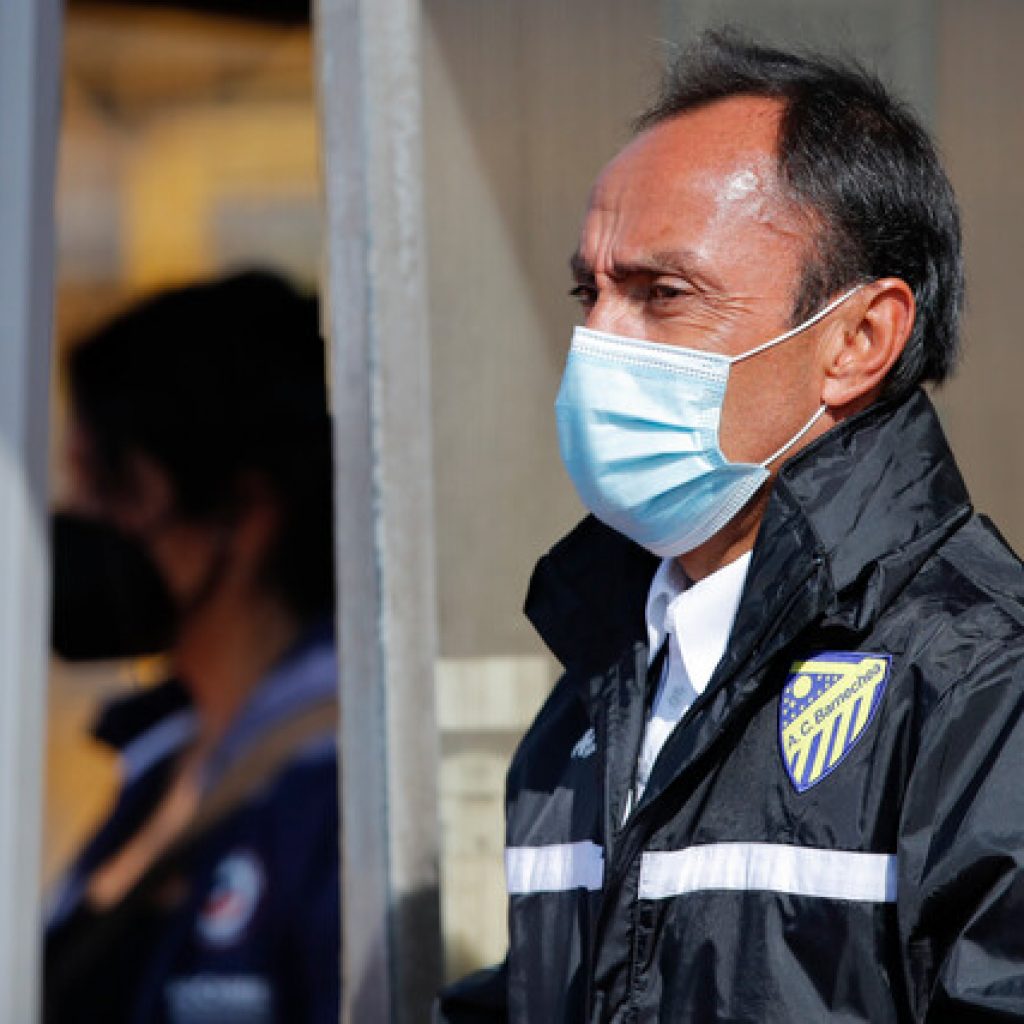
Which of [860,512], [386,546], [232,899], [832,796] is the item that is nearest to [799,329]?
[860,512]

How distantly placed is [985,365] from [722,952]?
117 centimetres

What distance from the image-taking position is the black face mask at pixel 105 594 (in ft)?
15.5

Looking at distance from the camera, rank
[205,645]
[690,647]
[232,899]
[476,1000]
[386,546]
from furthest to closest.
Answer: [205,645] → [232,899] → [386,546] → [476,1000] → [690,647]

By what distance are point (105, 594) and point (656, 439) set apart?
303 cm

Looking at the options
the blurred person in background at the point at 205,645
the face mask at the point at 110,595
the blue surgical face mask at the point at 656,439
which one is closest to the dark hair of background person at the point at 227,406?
the blurred person in background at the point at 205,645

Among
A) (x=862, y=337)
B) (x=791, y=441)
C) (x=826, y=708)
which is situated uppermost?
(x=862, y=337)

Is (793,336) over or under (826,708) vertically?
over

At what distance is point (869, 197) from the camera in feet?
6.78

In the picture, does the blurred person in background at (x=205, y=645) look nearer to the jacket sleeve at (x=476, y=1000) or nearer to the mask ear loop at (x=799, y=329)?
the jacket sleeve at (x=476, y=1000)

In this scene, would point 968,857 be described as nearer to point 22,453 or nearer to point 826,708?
point 826,708

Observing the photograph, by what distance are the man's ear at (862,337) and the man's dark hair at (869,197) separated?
28 millimetres

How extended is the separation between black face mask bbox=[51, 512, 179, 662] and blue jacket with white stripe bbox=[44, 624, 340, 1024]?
154mm

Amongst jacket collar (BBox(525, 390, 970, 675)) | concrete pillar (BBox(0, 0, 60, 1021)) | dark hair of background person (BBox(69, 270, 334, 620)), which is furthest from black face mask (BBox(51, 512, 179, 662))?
jacket collar (BBox(525, 390, 970, 675))

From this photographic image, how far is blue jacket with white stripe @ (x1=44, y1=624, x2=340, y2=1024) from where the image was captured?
4266 mm
